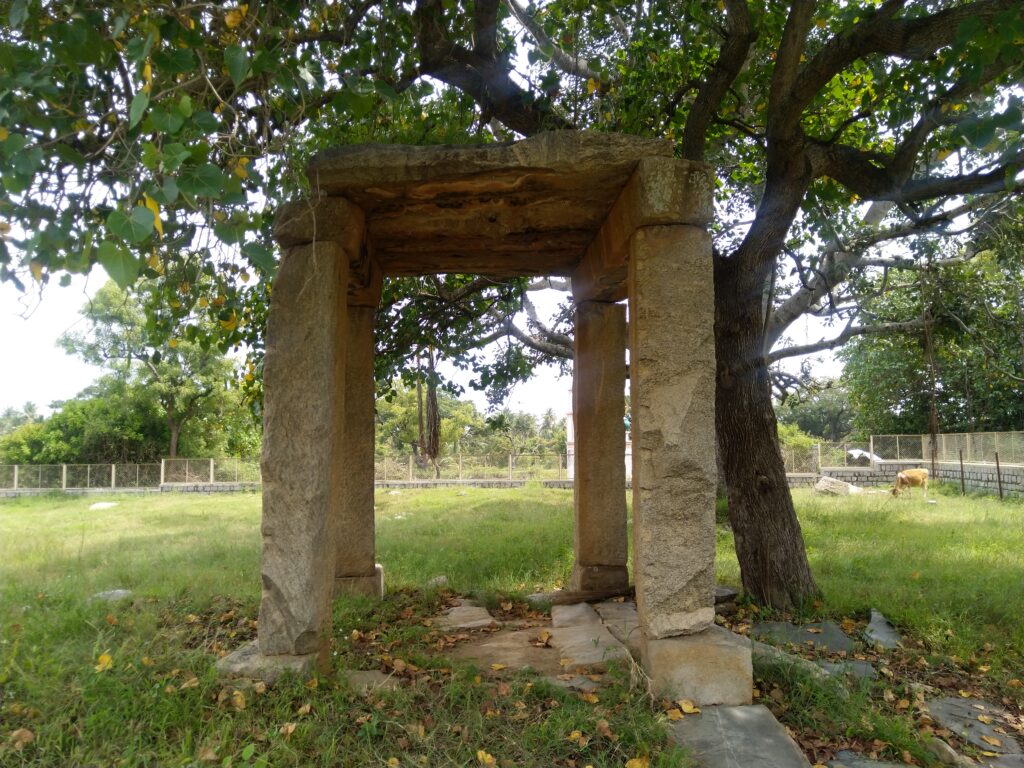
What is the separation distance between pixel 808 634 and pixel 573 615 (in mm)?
1690

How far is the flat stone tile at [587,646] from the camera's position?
399 centimetres

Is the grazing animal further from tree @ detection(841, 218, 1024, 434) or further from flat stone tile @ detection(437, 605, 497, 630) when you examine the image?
flat stone tile @ detection(437, 605, 497, 630)

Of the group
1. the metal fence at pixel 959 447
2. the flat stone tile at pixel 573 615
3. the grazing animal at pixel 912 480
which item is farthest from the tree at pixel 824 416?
the flat stone tile at pixel 573 615

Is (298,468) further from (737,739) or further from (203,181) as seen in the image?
(737,739)

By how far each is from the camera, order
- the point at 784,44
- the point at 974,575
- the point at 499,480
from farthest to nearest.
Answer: the point at 499,480
the point at 974,575
the point at 784,44

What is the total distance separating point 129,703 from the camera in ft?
10.2

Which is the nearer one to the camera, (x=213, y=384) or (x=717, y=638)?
(x=717, y=638)

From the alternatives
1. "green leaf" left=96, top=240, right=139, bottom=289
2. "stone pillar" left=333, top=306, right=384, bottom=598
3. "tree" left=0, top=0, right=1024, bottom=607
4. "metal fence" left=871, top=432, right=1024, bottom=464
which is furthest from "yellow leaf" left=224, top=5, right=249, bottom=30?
"metal fence" left=871, top=432, right=1024, bottom=464

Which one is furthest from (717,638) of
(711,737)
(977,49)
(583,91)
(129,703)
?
(583,91)

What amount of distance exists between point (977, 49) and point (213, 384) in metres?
25.7

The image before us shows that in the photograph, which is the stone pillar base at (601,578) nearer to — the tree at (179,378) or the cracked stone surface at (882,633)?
the cracked stone surface at (882,633)

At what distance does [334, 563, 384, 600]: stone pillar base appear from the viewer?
5.48m

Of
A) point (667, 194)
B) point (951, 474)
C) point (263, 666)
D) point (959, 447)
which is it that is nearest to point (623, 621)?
point (263, 666)

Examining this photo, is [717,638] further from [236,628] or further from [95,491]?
[95,491]
